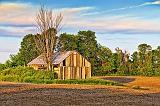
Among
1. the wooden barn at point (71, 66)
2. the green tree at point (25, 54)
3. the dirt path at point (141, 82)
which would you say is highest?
the green tree at point (25, 54)

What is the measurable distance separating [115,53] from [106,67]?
845 centimetres

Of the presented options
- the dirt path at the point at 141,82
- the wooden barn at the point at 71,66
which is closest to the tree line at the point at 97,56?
the dirt path at the point at 141,82

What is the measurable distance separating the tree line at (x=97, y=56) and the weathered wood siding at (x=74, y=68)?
2154 cm

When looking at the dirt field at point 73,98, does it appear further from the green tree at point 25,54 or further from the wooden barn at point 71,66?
the green tree at point 25,54

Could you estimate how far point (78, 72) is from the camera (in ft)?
221

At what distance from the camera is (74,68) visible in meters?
67.2

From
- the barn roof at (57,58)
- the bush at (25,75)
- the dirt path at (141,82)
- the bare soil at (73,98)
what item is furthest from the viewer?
the barn roof at (57,58)

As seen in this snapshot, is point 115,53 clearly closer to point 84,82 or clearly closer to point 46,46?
point 46,46

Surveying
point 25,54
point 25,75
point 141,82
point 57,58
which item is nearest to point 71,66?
point 57,58

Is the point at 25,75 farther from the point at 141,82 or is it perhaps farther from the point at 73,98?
the point at 73,98

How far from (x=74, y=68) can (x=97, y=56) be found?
1170 inches

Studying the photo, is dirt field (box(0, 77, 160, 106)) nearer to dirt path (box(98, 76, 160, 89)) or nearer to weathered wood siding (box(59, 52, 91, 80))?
dirt path (box(98, 76, 160, 89))

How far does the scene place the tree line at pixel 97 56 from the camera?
298 ft

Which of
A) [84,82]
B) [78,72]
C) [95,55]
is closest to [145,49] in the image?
[95,55]
